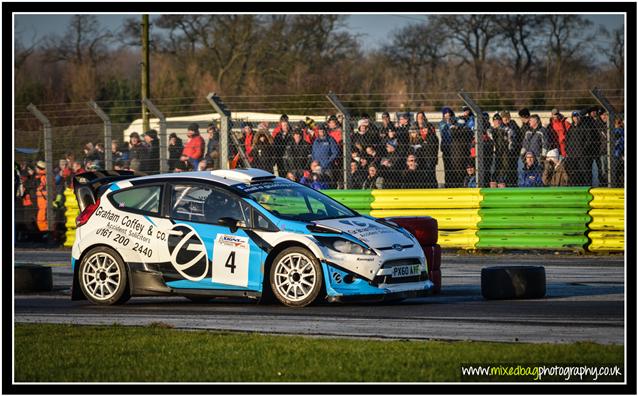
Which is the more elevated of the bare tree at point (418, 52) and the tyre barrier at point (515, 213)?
the bare tree at point (418, 52)

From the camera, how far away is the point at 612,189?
56.4 feet

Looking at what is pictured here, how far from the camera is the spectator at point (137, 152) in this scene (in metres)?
21.2

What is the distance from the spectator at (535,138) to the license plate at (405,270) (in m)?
6.58

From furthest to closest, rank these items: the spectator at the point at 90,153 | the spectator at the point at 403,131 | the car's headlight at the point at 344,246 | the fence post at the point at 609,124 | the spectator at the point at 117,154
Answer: the spectator at the point at 90,153 → the spectator at the point at 117,154 → the spectator at the point at 403,131 → the fence post at the point at 609,124 → the car's headlight at the point at 344,246

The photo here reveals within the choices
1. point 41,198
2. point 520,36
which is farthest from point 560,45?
point 41,198

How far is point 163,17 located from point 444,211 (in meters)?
36.1

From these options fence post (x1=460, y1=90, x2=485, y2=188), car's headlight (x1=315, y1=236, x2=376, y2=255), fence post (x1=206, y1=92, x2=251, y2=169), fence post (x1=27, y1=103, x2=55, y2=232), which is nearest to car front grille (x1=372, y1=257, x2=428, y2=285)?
car's headlight (x1=315, y1=236, x2=376, y2=255)

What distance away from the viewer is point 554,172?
17906 millimetres

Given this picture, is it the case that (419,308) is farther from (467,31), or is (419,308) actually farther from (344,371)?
(467,31)

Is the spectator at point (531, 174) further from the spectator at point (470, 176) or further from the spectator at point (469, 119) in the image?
the spectator at point (469, 119)

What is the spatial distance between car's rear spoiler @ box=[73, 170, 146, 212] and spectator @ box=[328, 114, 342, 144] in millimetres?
6365

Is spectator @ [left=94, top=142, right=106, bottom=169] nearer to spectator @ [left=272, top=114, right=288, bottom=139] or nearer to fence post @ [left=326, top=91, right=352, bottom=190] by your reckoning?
spectator @ [left=272, top=114, right=288, bottom=139]

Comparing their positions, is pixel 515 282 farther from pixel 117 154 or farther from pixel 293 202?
pixel 117 154

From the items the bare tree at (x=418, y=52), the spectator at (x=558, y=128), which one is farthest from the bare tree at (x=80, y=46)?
the spectator at (x=558, y=128)
